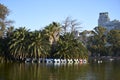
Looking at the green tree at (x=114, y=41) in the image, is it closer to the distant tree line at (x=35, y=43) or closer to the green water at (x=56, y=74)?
the distant tree line at (x=35, y=43)

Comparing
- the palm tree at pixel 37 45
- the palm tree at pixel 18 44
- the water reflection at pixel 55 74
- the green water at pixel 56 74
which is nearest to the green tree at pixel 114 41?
the palm tree at pixel 37 45

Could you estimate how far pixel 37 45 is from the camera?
56344mm

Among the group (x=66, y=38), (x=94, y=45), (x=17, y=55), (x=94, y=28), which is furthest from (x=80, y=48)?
(x=94, y=28)

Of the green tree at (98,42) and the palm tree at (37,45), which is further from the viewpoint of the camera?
the green tree at (98,42)

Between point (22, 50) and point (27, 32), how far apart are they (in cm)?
436

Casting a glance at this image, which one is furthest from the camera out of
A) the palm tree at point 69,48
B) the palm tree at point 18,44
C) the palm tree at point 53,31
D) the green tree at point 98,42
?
the green tree at point 98,42

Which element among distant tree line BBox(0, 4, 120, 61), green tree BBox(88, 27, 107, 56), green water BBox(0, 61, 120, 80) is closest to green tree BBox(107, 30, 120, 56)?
green tree BBox(88, 27, 107, 56)

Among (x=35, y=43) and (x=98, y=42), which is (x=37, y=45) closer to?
(x=35, y=43)

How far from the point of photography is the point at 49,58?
61.5 meters

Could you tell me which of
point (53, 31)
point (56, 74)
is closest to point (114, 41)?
point (53, 31)

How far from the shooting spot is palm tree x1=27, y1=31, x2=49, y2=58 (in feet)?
184

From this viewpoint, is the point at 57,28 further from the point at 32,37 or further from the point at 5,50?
the point at 5,50

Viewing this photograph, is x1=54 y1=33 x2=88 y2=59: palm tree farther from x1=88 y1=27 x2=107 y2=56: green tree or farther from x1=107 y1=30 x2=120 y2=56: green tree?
x1=107 y1=30 x2=120 y2=56: green tree

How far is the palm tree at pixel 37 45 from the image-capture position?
56.0 m
